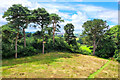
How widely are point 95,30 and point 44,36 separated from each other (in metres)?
17.1

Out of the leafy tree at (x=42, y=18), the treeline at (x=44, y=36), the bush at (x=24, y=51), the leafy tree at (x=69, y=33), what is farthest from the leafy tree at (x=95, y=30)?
the bush at (x=24, y=51)

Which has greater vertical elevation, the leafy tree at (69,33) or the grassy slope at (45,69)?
the leafy tree at (69,33)

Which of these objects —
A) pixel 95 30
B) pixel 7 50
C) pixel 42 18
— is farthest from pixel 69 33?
pixel 7 50

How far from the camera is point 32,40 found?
92.0ft

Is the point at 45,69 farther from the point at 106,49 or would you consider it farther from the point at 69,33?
the point at 106,49

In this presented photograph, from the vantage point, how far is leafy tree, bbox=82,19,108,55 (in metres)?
28.7

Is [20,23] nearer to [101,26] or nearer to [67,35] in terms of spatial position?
[67,35]

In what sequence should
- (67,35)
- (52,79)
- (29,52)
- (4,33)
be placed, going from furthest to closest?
(67,35), (29,52), (4,33), (52,79)

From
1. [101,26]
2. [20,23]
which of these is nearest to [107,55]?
[101,26]

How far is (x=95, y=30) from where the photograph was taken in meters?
29.7

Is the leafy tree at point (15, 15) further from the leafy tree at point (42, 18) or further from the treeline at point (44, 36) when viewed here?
the leafy tree at point (42, 18)

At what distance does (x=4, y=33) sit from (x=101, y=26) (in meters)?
27.2

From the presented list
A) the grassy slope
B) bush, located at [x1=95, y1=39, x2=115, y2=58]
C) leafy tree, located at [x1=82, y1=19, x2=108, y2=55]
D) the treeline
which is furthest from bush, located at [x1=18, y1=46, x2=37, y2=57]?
bush, located at [x1=95, y1=39, x2=115, y2=58]

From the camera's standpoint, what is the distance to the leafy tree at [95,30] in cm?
2867
